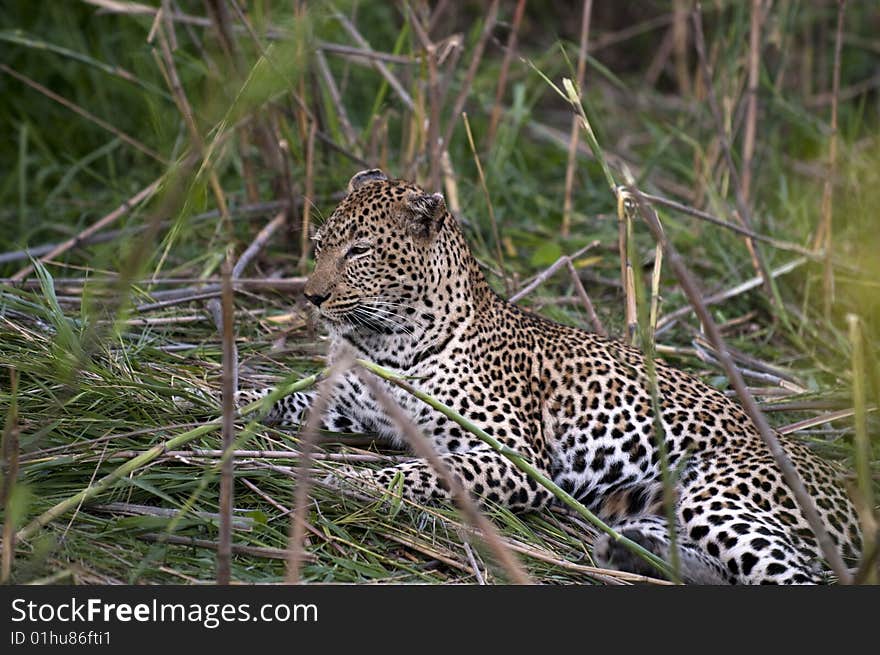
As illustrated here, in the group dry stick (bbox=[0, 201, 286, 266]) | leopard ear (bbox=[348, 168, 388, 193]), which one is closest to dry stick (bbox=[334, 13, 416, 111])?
dry stick (bbox=[0, 201, 286, 266])

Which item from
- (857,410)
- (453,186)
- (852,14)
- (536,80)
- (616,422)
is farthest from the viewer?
(852,14)

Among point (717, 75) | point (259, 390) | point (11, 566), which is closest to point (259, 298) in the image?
point (259, 390)

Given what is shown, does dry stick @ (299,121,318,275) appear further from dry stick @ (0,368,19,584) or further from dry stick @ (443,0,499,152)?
dry stick @ (0,368,19,584)

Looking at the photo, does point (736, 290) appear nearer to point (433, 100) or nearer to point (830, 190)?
point (830, 190)

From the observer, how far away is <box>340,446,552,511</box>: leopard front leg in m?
6.11

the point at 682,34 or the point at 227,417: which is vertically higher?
the point at 682,34

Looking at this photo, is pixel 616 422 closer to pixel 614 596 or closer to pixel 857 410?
pixel 614 596

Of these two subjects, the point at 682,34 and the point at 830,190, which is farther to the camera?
the point at 682,34

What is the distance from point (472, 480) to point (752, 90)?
5154 millimetres

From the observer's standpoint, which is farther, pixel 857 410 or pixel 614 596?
pixel 614 596

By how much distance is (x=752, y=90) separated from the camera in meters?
9.75

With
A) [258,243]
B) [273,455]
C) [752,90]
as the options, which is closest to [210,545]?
[273,455]

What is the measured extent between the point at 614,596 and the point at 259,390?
3.01 metres

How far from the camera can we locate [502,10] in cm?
1520
